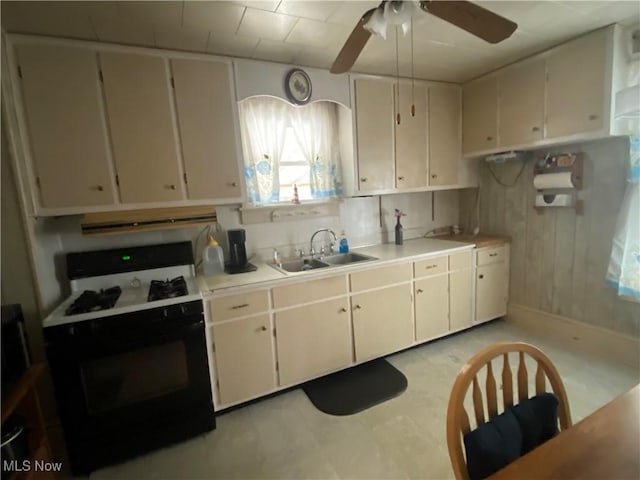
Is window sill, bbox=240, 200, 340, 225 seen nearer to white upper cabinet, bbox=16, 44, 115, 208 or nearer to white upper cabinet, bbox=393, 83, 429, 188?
white upper cabinet, bbox=393, 83, 429, 188

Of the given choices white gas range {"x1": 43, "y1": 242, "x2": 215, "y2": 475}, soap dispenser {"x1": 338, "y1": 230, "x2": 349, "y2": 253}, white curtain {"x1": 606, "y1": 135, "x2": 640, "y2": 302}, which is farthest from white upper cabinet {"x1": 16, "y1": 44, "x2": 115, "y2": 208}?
white curtain {"x1": 606, "y1": 135, "x2": 640, "y2": 302}

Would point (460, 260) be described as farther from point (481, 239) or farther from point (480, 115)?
point (480, 115)

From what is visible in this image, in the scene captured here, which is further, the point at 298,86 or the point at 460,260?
the point at 460,260

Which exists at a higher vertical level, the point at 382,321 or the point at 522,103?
the point at 522,103

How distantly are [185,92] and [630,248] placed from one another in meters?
3.29

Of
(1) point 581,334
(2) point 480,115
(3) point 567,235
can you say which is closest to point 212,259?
(2) point 480,115

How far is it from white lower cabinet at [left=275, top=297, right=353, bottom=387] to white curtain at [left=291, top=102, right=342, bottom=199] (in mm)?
1048

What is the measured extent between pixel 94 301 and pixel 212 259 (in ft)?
2.60

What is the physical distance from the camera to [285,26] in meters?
1.90

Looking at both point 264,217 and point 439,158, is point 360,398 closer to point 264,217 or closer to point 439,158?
point 264,217

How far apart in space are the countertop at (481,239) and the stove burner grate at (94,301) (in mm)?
2925

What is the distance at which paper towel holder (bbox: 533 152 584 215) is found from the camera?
259 cm

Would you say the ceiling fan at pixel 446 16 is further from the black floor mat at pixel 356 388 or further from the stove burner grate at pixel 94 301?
the black floor mat at pixel 356 388

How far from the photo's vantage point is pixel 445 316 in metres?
2.94
